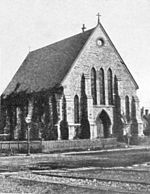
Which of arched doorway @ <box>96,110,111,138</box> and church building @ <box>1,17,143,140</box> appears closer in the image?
church building @ <box>1,17,143,140</box>

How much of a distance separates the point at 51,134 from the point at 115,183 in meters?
31.0

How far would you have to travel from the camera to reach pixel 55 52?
52625mm

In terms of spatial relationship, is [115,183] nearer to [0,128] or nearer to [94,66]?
[94,66]

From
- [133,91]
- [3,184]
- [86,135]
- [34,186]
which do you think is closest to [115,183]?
[34,186]

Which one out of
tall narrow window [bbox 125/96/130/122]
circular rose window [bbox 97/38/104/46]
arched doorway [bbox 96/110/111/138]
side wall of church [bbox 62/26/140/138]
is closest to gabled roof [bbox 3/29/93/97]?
side wall of church [bbox 62/26/140/138]

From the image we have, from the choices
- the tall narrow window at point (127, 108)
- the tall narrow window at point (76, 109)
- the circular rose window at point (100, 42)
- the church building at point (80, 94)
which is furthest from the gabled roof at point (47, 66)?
the tall narrow window at point (76, 109)

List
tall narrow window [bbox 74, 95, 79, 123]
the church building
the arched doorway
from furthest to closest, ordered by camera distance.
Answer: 1. the arched doorway
2. tall narrow window [bbox 74, 95, 79, 123]
3. the church building

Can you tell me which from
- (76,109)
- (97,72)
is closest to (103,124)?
(76,109)

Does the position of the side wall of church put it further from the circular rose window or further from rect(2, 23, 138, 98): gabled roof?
rect(2, 23, 138, 98): gabled roof

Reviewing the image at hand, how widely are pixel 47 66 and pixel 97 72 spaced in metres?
7.69

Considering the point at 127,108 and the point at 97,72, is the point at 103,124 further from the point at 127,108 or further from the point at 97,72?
the point at 97,72

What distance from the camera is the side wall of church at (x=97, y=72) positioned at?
1794 inches

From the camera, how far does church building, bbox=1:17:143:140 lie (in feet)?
148

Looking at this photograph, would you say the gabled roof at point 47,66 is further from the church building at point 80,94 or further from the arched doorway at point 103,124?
the arched doorway at point 103,124
